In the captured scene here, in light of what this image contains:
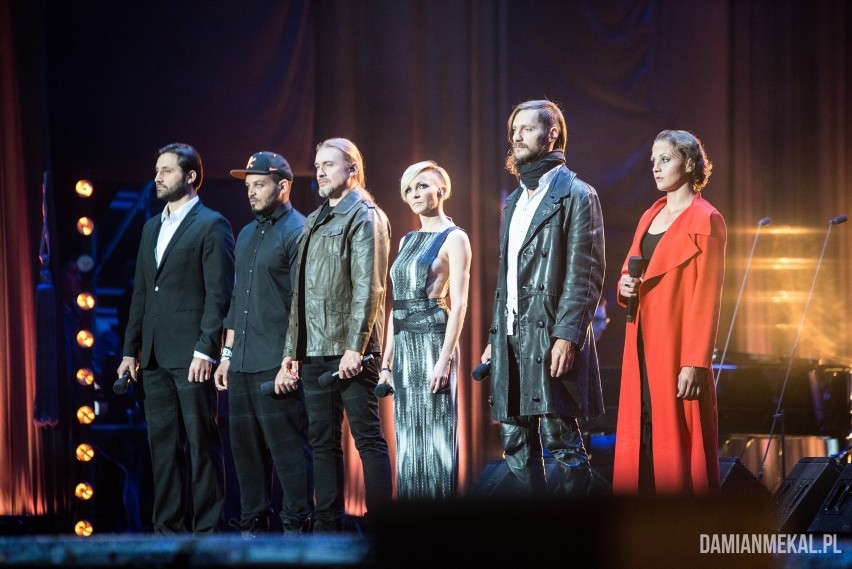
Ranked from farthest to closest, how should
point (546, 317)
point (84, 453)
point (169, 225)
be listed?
1. point (84, 453)
2. point (169, 225)
3. point (546, 317)

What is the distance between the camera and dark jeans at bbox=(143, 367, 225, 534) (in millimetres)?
4438

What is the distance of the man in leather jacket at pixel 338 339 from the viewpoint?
4230 mm

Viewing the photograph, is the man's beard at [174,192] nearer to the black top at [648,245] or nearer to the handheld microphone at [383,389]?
the handheld microphone at [383,389]

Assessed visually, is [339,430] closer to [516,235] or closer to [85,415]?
[516,235]

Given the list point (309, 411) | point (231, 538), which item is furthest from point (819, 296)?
point (231, 538)

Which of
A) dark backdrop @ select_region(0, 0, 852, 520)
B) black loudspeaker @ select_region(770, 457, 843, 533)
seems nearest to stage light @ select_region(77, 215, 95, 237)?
dark backdrop @ select_region(0, 0, 852, 520)

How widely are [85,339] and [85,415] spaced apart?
0.45 metres

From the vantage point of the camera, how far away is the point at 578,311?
3.51m

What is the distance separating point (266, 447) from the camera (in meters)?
4.52

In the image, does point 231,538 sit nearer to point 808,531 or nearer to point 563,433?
point 563,433

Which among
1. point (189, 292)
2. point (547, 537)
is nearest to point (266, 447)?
point (189, 292)

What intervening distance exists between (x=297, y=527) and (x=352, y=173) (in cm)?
159

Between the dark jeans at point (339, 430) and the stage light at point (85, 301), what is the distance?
2309mm

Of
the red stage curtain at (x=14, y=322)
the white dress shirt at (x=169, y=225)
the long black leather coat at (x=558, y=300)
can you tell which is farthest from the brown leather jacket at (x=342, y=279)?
the red stage curtain at (x=14, y=322)
